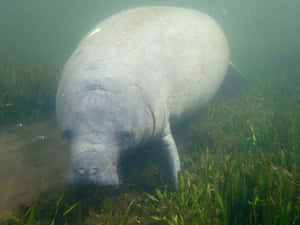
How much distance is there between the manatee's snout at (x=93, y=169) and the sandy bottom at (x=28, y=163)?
0.71 m

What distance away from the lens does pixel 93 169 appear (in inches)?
103

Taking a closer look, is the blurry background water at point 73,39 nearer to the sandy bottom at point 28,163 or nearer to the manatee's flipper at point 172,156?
the sandy bottom at point 28,163

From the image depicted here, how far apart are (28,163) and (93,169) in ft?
5.27

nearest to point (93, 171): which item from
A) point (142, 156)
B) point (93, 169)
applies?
point (93, 169)

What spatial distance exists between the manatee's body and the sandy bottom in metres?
0.73

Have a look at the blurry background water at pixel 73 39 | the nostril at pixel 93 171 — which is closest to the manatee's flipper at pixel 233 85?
the blurry background water at pixel 73 39

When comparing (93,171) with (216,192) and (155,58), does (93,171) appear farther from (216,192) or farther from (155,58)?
(155,58)

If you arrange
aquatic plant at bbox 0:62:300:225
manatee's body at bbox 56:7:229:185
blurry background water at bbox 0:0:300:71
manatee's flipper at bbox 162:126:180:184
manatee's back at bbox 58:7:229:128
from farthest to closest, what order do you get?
blurry background water at bbox 0:0:300:71, manatee's flipper at bbox 162:126:180:184, manatee's back at bbox 58:7:229:128, manatee's body at bbox 56:7:229:185, aquatic plant at bbox 0:62:300:225

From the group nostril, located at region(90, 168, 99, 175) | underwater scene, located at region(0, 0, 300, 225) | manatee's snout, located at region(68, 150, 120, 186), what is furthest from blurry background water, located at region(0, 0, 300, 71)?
nostril, located at region(90, 168, 99, 175)

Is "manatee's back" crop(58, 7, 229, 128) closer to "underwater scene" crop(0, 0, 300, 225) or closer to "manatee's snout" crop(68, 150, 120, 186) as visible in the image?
"underwater scene" crop(0, 0, 300, 225)

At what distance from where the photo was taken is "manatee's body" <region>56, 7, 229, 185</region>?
2.86m

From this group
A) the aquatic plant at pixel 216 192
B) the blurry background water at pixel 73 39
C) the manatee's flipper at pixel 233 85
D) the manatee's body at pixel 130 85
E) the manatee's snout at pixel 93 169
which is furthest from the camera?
the blurry background water at pixel 73 39

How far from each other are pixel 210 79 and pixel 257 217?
3.68 m

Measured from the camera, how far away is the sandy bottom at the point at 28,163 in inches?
118
